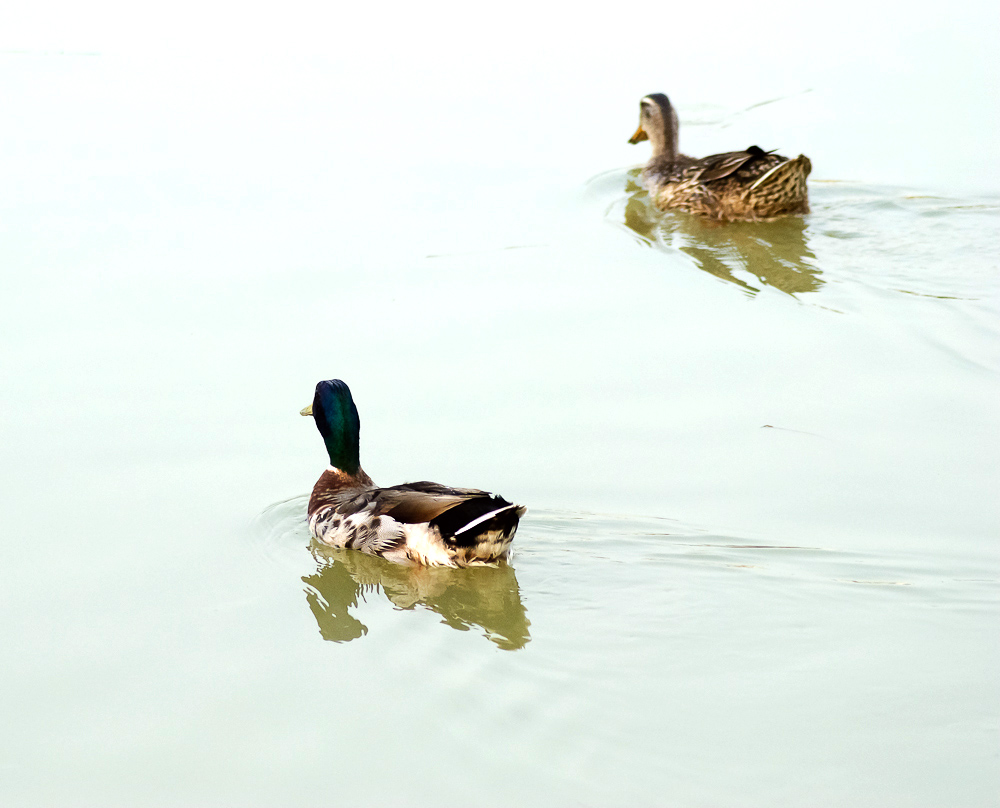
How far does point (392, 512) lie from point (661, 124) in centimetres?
756

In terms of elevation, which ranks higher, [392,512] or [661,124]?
[661,124]

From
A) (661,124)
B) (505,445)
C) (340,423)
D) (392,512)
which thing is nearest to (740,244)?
(661,124)

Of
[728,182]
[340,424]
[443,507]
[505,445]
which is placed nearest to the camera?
[443,507]

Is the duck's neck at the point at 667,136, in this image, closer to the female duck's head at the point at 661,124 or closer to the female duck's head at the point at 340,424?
the female duck's head at the point at 661,124

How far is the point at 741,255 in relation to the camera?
1048cm

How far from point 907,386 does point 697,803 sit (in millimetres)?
4166

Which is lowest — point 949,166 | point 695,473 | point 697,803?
point 697,803

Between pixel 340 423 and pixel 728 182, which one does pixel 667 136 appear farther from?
pixel 340 423

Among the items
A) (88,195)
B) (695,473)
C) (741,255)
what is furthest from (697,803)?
(88,195)

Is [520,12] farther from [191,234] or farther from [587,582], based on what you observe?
[587,582]

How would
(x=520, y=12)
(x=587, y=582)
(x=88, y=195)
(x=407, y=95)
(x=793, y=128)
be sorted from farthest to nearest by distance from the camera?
(x=520, y=12), (x=407, y=95), (x=793, y=128), (x=88, y=195), (x=587, y=582)

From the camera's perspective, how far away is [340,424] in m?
6.77

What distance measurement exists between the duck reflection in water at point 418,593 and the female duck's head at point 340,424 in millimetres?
557

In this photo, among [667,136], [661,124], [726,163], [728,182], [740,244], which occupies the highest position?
[661,124]
